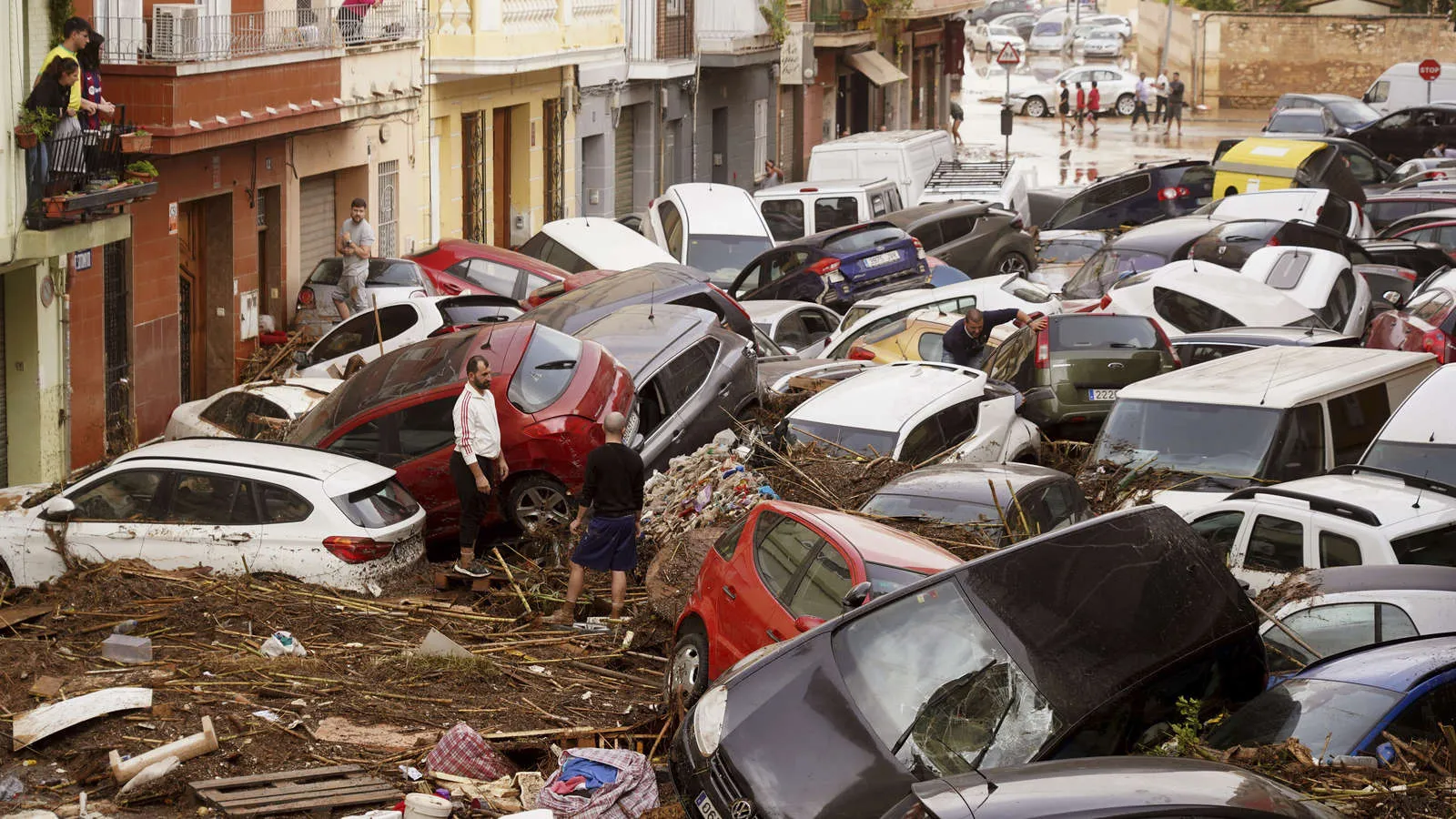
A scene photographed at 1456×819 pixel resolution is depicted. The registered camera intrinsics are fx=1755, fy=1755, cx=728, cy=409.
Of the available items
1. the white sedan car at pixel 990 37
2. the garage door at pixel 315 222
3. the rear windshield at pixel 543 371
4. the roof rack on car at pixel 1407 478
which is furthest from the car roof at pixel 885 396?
the white sedan car at pixel 990 37

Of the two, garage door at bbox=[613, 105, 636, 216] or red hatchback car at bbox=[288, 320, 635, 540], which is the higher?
garage door at bbox=[613, 105, 636, 216]

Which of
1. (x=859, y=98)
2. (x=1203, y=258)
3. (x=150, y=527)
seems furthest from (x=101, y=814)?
(x=859, y=98)

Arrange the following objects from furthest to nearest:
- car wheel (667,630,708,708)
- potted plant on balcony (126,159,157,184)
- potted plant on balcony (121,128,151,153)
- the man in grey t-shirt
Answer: the man in grey t-shirt < potted plant on balcony (126,159,157,184) < potted plant on balcony (121,128,151,153) < car wheel (667,630,708,708)

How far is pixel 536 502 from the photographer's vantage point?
13.9 m

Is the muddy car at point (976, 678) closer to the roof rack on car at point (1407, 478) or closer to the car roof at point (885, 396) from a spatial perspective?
the roof rack on car at point (1407, 478)

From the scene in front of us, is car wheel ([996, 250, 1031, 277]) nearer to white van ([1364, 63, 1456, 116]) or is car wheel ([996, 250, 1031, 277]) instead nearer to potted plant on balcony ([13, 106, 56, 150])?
potted plant on balcony ([13, 106, 56, 150])

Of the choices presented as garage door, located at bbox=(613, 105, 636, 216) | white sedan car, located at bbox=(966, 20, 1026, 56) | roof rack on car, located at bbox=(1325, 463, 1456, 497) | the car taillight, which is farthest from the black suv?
white sedan car, located at bbox=(966, 20, 1026, 56)

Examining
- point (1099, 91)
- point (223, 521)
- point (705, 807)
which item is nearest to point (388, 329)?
point (223, 521)

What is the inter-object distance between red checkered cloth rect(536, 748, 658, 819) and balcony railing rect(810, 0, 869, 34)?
38.1 metres

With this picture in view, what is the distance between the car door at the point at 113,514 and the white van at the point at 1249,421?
7071 millimetres

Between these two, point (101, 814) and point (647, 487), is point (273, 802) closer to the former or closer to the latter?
point (101, 814)

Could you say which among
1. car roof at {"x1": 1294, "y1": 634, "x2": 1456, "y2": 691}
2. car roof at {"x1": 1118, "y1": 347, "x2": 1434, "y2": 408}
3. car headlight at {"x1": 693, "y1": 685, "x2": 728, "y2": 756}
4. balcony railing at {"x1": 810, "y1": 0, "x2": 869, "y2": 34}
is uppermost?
balcony railing at {"x1": 810, "y1": 0, "x2": 869, "y2": 34}

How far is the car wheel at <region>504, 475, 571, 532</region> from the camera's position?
45.5 ft

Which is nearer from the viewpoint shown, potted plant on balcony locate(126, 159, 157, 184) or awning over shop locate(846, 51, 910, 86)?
potted plant on balcony locate(126, 159, 157, 184)
